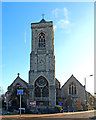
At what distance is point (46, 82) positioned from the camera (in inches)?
1647

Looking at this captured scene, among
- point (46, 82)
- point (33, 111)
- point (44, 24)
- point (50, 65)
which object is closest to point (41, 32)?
point (44, 24)

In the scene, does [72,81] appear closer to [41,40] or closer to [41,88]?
[41,88]

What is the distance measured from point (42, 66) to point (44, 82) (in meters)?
4.74

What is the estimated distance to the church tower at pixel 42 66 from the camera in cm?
4091

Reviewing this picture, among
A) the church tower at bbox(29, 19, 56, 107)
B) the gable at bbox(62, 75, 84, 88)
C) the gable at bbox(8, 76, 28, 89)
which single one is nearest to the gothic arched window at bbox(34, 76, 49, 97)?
the church tower at bbox(29, 19, 56, 107)

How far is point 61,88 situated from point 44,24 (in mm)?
20620

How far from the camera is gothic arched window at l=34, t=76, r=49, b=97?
4122 cm

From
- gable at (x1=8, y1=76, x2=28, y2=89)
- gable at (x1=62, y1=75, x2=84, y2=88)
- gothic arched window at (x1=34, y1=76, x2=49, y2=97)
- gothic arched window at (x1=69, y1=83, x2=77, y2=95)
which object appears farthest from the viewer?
gable at (x1=62, y1=75, x2=84, y2=88)

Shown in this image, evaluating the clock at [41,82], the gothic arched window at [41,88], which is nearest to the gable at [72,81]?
the gothic arched window at [41,88]

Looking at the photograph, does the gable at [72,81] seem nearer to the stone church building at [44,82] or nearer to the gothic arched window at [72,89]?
the stone church building at [44,82]

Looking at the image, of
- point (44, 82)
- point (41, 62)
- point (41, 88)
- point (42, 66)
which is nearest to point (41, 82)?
point (44, 82)

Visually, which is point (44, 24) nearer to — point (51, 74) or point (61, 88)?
point (51, 74)

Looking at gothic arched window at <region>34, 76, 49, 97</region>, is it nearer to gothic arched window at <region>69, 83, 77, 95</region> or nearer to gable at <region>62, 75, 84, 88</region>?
gable at <region>62, 75, 84, 88</region>

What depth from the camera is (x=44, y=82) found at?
137 ft
